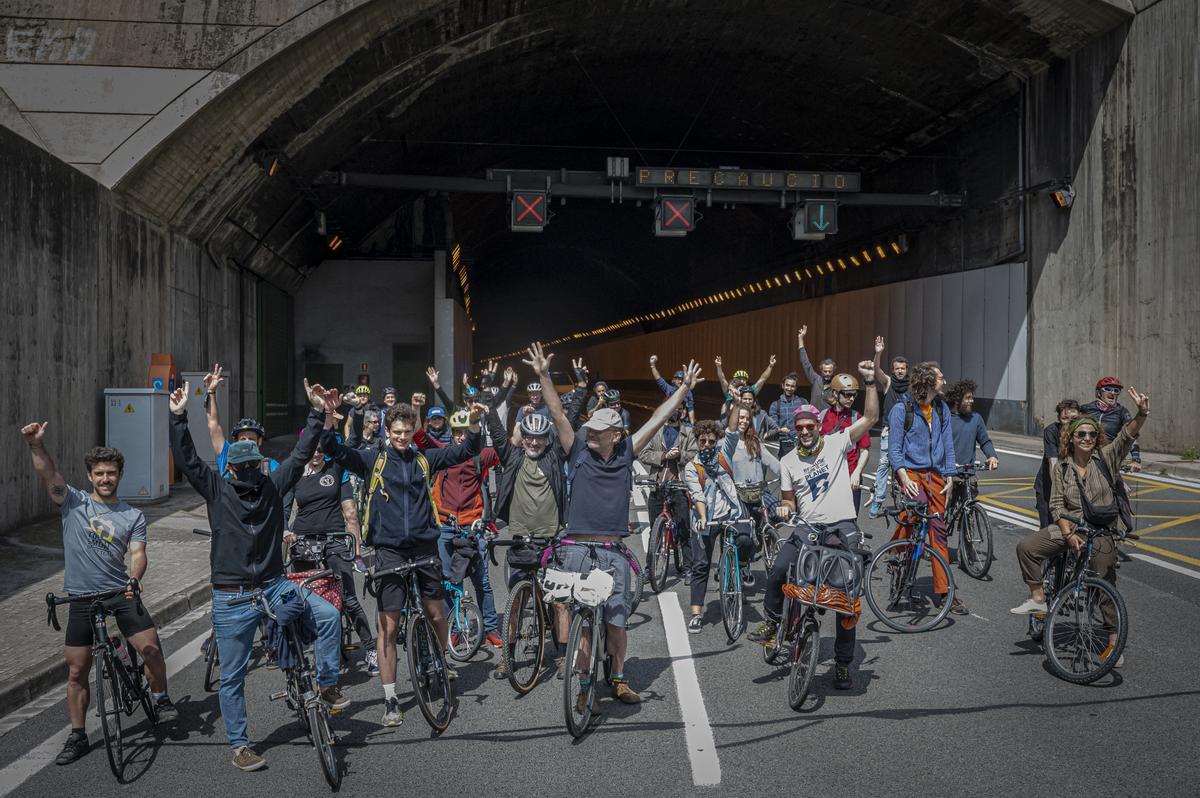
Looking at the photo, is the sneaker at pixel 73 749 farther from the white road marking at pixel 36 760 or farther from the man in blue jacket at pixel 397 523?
the man in blue jacket at pixel 397 523

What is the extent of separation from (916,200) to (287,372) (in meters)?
19.3

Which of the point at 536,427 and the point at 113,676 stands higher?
the point at 536,427

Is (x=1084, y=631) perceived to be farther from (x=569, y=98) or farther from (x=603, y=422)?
(x=569, y=98)

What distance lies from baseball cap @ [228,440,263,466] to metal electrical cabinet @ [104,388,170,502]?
10.5 meters

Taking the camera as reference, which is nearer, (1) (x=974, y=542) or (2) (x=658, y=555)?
(2) (x=658, y=555)

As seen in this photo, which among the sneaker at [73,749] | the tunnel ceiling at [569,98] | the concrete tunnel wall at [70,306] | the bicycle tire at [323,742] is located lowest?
the sneaker at [73,749]

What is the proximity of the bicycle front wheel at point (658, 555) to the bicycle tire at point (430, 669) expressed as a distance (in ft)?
11.5

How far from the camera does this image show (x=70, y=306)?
1361cm

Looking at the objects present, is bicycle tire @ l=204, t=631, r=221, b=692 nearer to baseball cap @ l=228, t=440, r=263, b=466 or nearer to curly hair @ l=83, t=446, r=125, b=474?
curly hair @ l=83, t=446, r=125, b=474

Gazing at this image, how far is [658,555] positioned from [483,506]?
2048 mm

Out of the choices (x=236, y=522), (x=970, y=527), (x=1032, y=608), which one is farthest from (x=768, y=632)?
(x=970, y=527)

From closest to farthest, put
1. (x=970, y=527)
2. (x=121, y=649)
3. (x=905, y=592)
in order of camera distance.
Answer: (x=121, y=649)
(x=905, y=592)
(x=970, y=527)

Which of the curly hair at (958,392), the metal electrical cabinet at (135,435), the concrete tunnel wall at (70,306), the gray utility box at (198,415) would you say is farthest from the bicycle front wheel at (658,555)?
the gray utility box at (198,415)

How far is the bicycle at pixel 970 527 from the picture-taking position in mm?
9312
